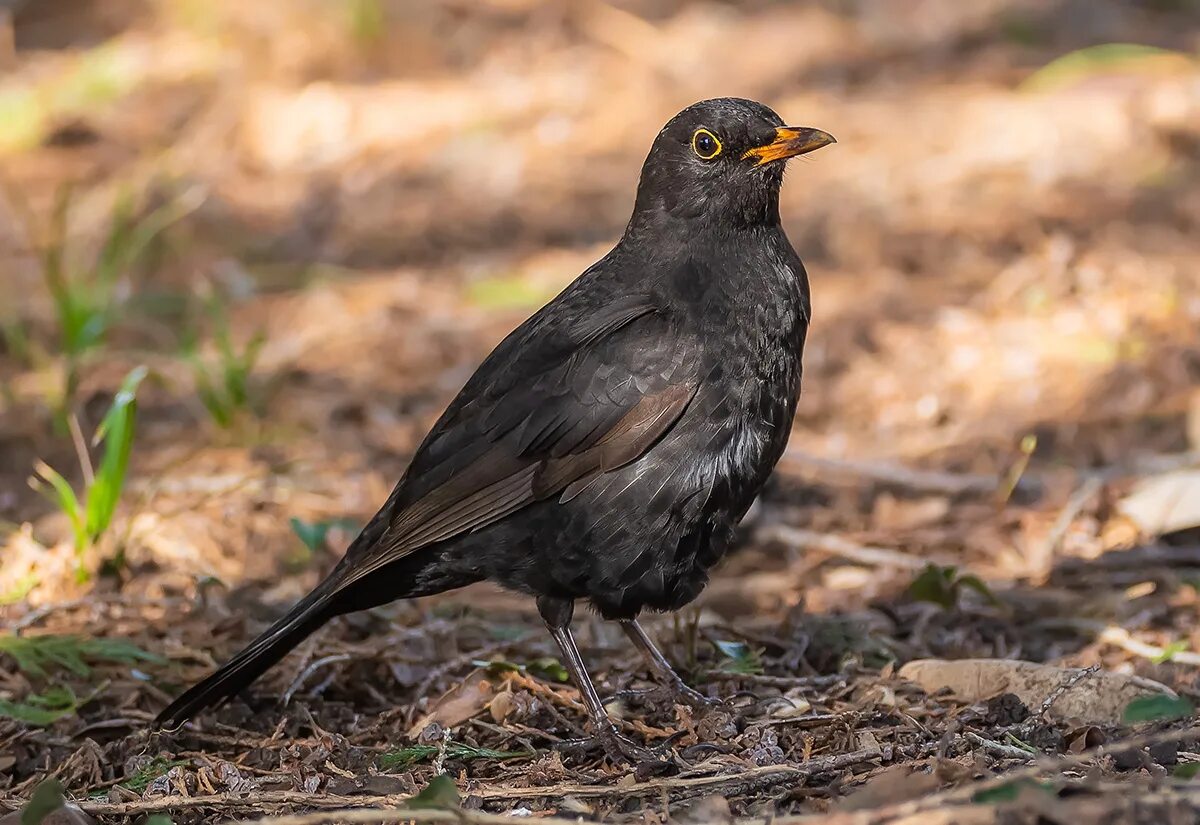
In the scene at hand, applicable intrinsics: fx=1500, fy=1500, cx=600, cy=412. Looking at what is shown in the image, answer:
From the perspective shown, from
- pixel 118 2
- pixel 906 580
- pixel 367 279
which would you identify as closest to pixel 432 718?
pixel 906 580

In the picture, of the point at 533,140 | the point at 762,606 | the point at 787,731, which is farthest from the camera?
the point at 533,140

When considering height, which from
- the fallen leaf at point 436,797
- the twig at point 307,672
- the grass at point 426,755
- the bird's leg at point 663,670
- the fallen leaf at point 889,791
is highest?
the fallen leaf at point 889,791

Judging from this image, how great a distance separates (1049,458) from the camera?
19.6 feet

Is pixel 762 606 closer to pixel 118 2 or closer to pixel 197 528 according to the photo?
pixel 197 528

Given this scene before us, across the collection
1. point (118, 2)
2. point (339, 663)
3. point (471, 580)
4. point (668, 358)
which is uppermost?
point (118, 2)

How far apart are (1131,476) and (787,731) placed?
8.19ft

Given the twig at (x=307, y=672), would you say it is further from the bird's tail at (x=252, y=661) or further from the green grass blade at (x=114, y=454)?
the green grass blade at (x=114, y=454)

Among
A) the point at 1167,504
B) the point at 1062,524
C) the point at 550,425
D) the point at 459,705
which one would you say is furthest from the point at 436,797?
the point at 1167,504

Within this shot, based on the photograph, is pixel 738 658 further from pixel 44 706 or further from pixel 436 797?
pixel 44 706

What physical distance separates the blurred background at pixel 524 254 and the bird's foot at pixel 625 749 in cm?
103

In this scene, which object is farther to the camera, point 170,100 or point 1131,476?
point 170,100

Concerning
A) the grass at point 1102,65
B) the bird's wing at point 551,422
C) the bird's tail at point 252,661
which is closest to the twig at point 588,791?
the bird's tail at point 252,661

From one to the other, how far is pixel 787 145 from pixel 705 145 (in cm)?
26

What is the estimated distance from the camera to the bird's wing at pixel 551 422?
4.09 m
